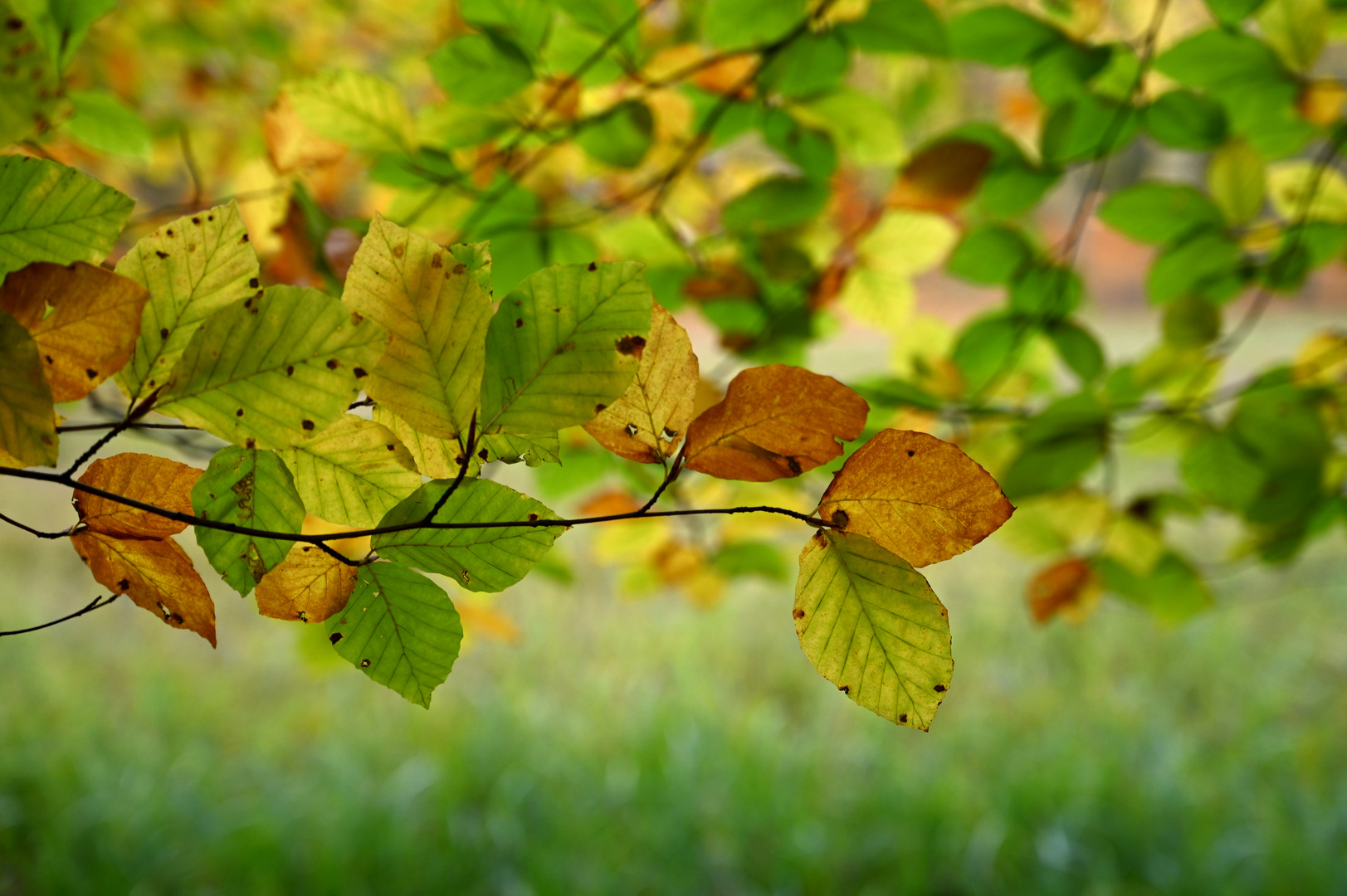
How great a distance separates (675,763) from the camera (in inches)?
78.4

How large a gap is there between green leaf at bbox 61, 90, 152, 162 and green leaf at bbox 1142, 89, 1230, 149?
2.00 feet

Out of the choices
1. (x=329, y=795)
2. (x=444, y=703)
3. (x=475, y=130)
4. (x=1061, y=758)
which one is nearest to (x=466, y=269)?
(x=475, y=130)

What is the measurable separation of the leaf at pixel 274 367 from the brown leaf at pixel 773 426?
82mm

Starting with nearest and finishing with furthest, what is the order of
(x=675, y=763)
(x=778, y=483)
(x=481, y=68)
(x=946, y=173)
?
(x=481, y=68)
(x=946, y=173)
(x=778, y=483)
(x=675, y=763)

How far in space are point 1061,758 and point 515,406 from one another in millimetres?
2195

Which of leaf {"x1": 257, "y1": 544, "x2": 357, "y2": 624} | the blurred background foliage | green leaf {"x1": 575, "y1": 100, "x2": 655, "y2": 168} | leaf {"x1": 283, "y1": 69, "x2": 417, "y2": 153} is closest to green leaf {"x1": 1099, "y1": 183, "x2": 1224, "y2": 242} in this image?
the blurred background foliage

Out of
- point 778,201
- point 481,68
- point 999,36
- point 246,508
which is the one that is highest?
point 999,36

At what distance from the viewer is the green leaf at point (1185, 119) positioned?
54cm

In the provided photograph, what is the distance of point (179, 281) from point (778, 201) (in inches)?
17.7

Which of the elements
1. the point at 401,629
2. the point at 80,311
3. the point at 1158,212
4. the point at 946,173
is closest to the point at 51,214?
the point at 80,311

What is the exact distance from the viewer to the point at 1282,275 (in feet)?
2.07

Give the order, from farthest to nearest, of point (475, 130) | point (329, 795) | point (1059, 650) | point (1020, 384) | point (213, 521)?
point (1059, 650) < point (329, 795) < point (1020, 384) < point (475, 130) < point (213, 521)

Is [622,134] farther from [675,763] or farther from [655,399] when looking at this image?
[675,763]

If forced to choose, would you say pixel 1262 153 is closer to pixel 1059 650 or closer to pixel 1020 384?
pixel 1020 384
